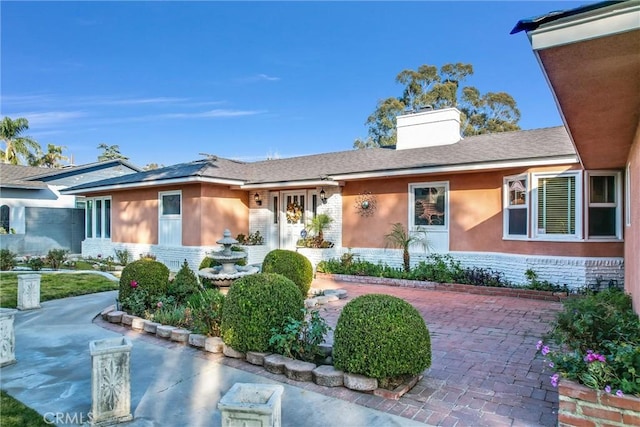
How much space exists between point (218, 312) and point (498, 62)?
20636 millimetres

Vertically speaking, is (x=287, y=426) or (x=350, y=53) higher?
(x=350, y=53)

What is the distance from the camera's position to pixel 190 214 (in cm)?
1414

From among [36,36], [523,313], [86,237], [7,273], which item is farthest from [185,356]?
[86,237]

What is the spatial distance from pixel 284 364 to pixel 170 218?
11829 millimetres

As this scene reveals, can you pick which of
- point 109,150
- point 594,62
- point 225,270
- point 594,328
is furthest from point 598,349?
point 109,150

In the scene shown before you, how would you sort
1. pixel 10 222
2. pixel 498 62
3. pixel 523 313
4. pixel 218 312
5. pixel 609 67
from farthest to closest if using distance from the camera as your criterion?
1. pixel 498 62
2. pixel 10 222
3. pixel 523 313
4. pixel 218 312
5. pixel 609 67

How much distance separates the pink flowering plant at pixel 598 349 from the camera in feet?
9.77

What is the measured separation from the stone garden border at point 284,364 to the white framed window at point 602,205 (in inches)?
296

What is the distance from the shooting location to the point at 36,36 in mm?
12836

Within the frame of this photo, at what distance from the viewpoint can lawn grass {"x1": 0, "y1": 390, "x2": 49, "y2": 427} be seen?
343 centimetres

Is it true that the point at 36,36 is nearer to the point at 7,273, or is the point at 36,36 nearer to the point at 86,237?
the point at 7,273

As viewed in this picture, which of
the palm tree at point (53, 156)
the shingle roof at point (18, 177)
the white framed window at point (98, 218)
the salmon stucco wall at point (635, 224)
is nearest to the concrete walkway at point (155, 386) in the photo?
the salmon stucco wall at point (635, 224)

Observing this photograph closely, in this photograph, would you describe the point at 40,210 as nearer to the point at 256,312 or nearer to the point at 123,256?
the point at 123,256

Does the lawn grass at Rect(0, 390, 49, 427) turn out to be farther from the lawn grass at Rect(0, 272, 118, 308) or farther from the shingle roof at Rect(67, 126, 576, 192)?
the shingle roof at Rect(67, 126, 576, 192)
